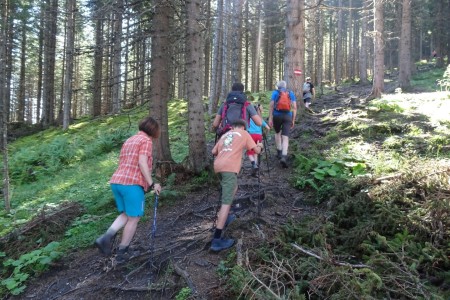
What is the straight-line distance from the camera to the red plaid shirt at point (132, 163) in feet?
15.7

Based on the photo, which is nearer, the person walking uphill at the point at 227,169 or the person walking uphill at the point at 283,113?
the person walking uphill at the point at 227,169

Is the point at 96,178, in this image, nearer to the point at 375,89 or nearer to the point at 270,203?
the point at 270,203

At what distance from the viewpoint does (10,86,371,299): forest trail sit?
4.36 m

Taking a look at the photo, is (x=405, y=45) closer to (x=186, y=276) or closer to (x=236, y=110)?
(x=236, y=110)

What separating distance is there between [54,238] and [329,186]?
4956mm

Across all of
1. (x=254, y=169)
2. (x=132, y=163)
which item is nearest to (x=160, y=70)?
(x=254, y=169)

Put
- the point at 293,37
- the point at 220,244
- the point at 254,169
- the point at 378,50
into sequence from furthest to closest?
1. the point at 378,50
2. the point at 293,37
3. the point at 254,169
4. the point at 220,244

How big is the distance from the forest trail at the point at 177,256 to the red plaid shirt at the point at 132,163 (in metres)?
1.09

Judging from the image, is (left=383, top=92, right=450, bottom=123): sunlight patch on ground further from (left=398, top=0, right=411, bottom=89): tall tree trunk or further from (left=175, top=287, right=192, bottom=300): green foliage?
(left=175, top=287, right=192, bottom=300): green foliage

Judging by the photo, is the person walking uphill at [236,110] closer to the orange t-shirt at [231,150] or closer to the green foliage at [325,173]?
the orange t-shirt at [231,150]

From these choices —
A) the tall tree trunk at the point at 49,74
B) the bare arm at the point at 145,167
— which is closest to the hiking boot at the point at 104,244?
the bare arm at the point at 145,167

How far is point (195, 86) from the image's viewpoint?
300 inches

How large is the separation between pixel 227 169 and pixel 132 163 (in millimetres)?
1292

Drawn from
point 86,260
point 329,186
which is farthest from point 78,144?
point 329,186
